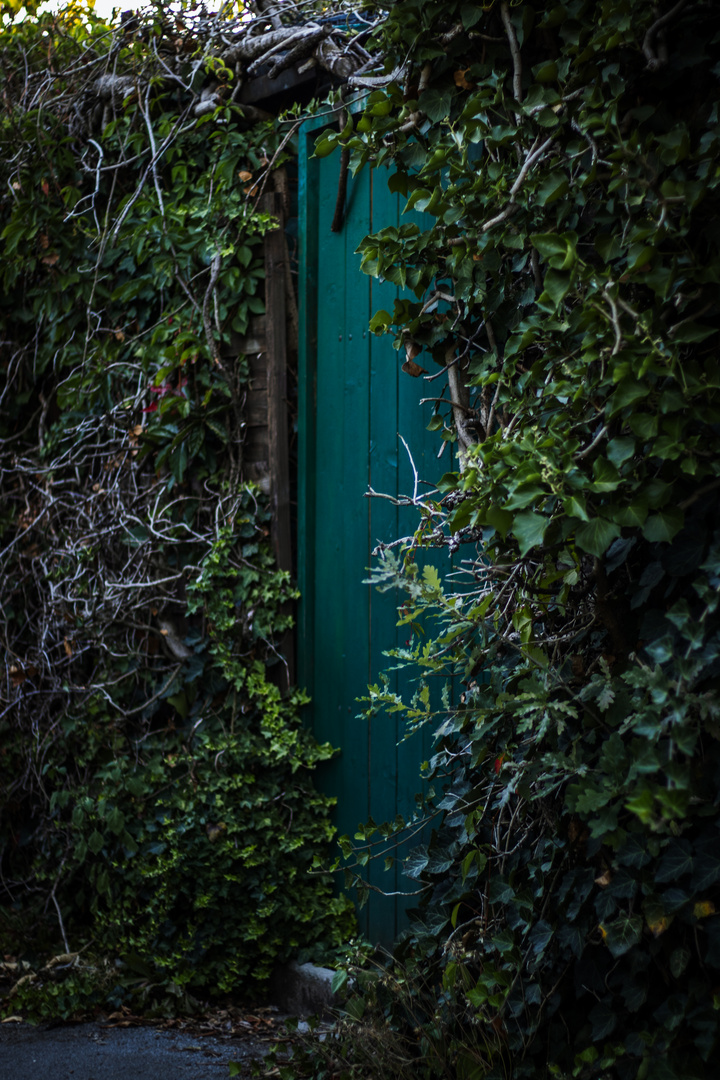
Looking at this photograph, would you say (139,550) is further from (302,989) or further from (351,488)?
(302,989)

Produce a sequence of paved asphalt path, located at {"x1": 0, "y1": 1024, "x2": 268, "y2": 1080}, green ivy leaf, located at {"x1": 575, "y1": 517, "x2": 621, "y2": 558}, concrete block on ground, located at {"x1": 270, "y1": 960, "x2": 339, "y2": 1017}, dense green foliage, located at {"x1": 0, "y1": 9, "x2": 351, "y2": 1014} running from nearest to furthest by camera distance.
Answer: green ivy leaf, located at {"x1": 575, "y1": 517, "x2": 621, "y2": 558}, paved asphalt path, located at {"x1": 0, "y1": 1024, "x2": 268, "y2": 1080}, concrete block on ground, located at {"x1": 270, "y1": 960, "x2": 339, "y2": 1017}, dense green foliage, located at {"x1": 0, "y1": 9, "x2": 351, "y2": 1014}

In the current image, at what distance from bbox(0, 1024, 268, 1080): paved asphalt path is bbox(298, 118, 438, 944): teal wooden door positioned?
63 centimetres

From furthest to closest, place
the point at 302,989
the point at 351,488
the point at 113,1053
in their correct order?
the point at 351,488 → the point at 302,989 → the point at 113,1053

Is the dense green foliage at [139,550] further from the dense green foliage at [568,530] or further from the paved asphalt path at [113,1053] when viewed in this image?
the dense green foliage at [568,530]

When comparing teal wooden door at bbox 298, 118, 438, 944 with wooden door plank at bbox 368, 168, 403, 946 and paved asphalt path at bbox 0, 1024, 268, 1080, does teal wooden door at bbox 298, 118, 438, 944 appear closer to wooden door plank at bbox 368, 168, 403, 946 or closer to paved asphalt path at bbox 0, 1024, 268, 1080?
wooden door plank at bbox 368, 168, 403, 946

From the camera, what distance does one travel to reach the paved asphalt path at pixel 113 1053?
2.54 meters

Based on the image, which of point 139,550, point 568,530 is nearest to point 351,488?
point 139,550

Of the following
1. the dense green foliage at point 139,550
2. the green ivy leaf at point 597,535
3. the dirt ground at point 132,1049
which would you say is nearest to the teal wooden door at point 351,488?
the dense green foliage at point 139,550

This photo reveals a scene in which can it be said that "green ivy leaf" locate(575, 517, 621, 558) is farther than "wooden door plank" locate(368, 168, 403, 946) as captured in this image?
No

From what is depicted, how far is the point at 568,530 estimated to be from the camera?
1.65 metres

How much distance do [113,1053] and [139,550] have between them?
177 centimetres

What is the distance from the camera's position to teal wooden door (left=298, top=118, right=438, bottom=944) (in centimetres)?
297

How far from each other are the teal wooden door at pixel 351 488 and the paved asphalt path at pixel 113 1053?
2.08 ft

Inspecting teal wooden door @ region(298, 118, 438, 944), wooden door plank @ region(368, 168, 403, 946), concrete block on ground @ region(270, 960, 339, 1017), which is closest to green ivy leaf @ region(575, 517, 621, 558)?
teal wooden door @ region(298, 118, 438, 944)
